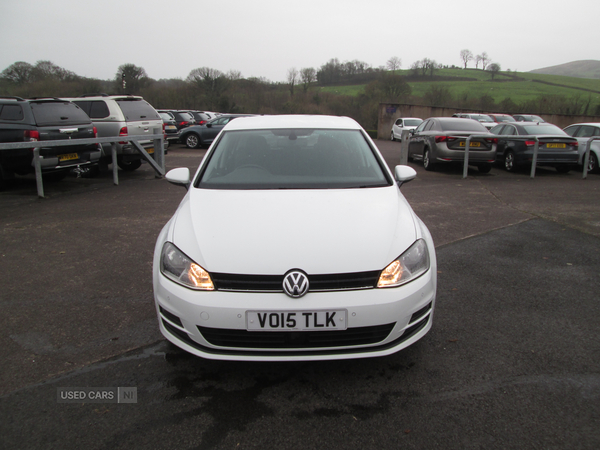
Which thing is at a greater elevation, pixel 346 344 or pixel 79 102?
pixel 79 102

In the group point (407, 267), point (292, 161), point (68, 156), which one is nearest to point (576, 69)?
point (68, 156)

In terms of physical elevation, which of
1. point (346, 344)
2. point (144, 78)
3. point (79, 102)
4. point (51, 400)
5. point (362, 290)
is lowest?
point (51, 400)

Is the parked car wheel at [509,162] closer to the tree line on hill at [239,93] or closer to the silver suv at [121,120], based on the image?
the silver suv at [121,120]

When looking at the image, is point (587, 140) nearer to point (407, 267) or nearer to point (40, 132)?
point (407, 267)

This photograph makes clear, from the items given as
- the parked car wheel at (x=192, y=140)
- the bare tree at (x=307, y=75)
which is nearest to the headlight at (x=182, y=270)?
the parked car wheel at (x=192, y=140)

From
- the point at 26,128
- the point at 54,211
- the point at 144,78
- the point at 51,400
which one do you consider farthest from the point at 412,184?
the point at 144,78

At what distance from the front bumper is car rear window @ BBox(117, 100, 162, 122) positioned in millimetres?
10098

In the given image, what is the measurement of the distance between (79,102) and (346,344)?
38.4 ft

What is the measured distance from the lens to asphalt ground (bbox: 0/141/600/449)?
86.9 inches

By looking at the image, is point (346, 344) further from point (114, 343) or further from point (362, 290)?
point (114, 343)

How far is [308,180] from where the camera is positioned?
Answer: 3475mm

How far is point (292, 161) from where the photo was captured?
3695mm

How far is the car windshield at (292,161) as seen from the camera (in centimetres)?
347

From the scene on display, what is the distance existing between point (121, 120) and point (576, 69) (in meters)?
218
